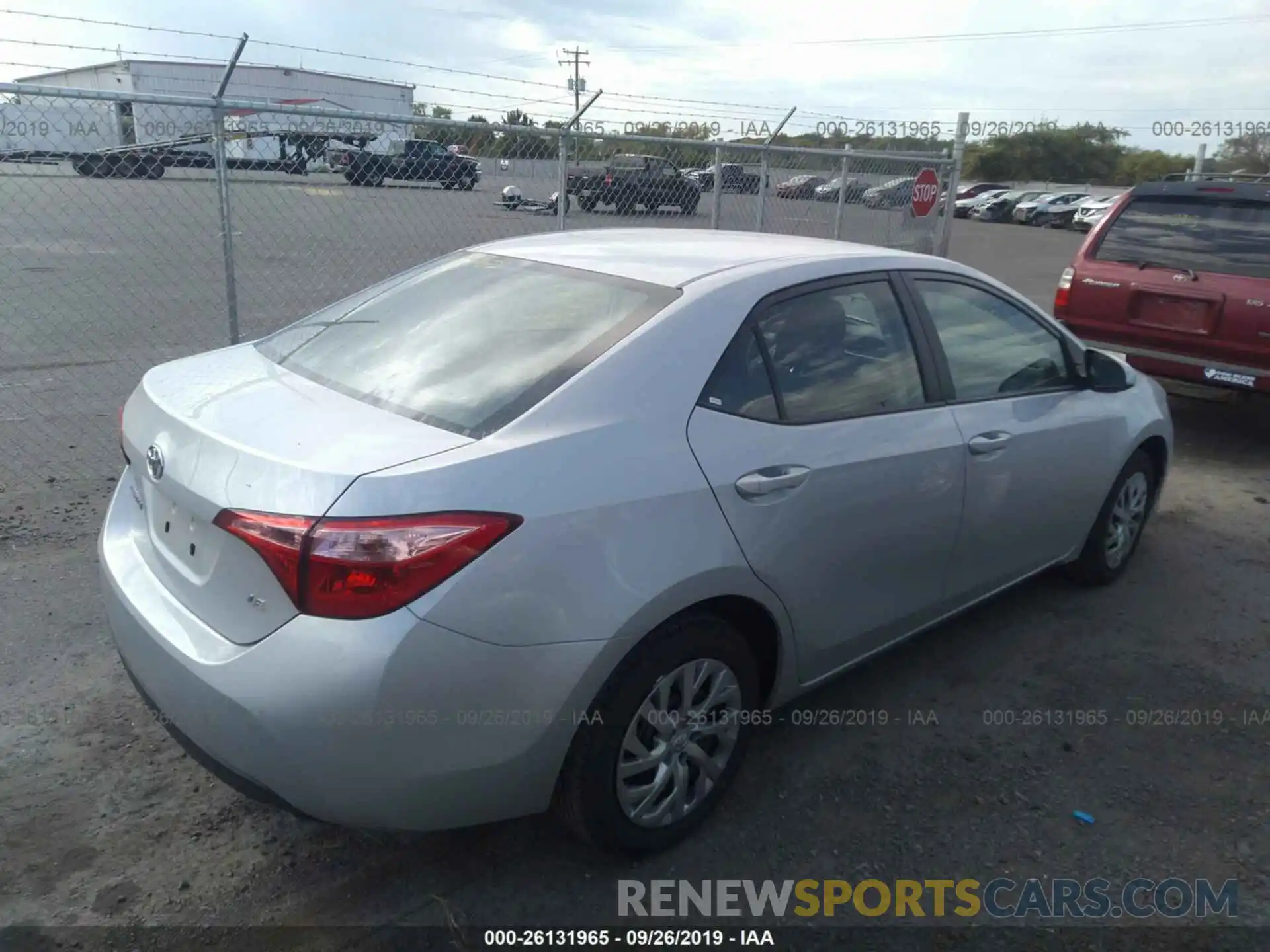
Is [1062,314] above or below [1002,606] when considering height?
above

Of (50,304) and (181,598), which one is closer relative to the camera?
(181,598)

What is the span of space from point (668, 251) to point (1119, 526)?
271cm

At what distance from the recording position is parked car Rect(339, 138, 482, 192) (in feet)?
23.7

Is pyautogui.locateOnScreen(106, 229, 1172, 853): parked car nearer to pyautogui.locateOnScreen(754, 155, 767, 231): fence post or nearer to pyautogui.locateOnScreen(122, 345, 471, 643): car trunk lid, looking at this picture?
pyautogui.locateOnScreen(122, 345, 471, 643): car trunk lid

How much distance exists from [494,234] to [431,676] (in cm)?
842

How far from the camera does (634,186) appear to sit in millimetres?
8531

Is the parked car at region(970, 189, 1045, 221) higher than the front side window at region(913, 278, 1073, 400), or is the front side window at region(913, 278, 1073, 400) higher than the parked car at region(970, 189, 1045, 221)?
the front side window at region(913, 278, 1073, 400)

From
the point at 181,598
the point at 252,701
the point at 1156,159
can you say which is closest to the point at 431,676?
the point at 252,701

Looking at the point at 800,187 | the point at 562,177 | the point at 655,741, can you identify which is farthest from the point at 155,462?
the point at 800,187

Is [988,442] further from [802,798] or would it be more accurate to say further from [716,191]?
[716,191]

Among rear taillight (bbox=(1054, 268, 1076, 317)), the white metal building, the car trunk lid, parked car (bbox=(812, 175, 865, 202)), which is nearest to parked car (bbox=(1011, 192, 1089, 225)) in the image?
the white metal building

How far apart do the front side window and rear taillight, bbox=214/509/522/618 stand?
7.02 feet

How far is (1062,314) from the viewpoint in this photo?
7590mm

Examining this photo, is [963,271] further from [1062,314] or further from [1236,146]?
[1236,146]
